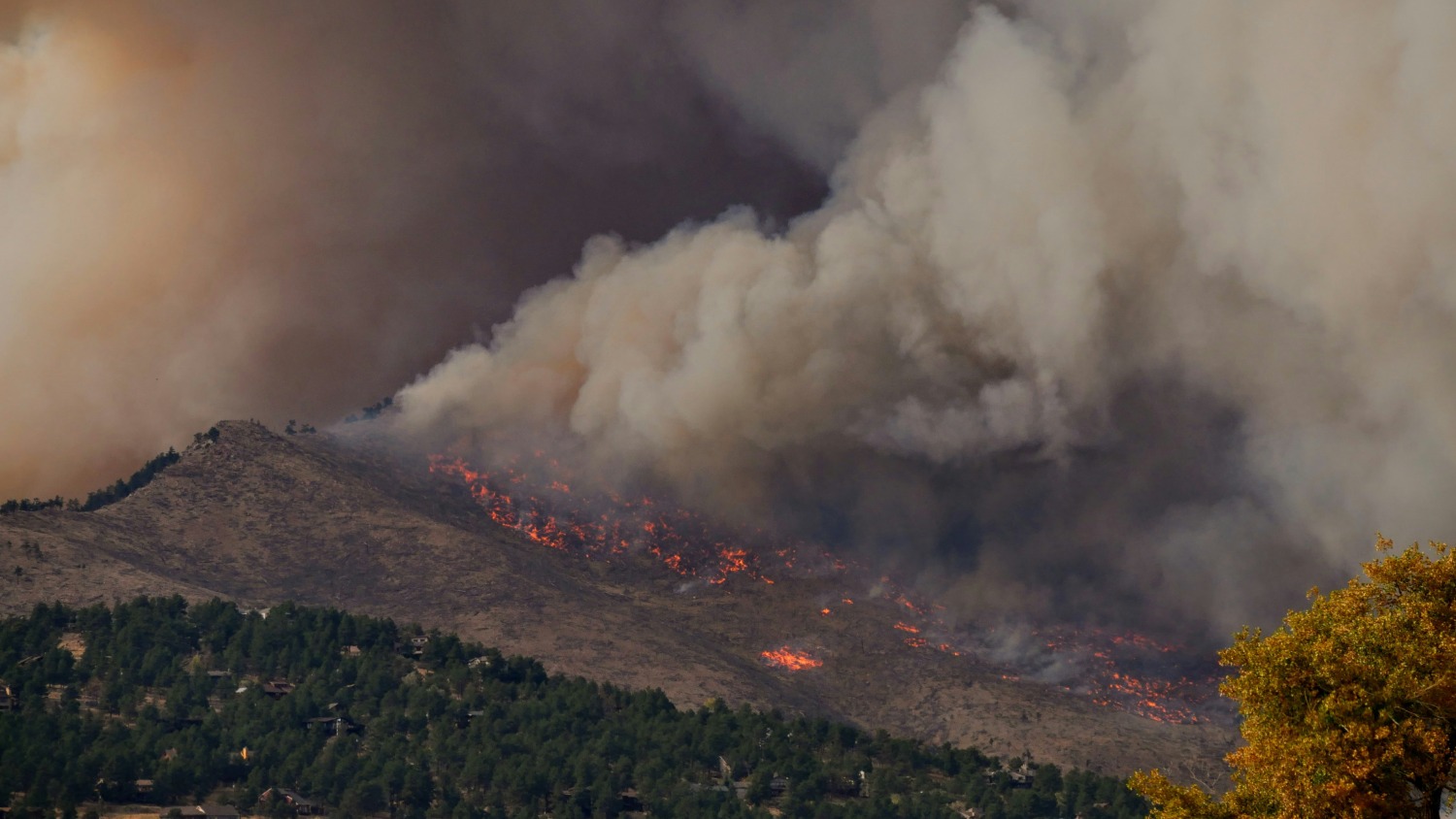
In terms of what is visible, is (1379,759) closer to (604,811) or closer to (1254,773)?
(1254,773)

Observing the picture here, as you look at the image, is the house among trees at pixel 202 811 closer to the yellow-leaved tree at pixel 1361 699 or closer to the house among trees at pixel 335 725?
the house among trees at pixel 335 725

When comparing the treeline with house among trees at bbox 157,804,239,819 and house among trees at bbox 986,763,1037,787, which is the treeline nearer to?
house among trees at bbox 986,763,1037,787

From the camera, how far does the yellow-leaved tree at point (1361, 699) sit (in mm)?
48438

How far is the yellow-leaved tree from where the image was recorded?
159 ft

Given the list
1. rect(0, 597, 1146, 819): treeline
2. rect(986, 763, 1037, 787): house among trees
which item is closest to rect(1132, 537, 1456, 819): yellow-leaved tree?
rect(0, 597, 1146, 819): treeline

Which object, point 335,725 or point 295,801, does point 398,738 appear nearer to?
point 335,725

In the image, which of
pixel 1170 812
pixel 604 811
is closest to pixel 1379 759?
pixel 1170 812

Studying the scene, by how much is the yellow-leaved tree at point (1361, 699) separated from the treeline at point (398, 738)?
372 feet

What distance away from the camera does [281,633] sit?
18825 centimetres

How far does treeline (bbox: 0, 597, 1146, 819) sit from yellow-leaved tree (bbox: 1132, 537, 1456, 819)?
11326 cm

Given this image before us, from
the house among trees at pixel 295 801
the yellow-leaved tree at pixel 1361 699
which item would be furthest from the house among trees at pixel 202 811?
the yellow-leaved tree at pixel 1361 699

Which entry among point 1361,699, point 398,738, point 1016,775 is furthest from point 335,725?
point 1361,699

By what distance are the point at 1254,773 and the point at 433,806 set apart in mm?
118426

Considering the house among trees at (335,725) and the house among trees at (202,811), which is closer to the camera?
the house among trees at (202,811)
